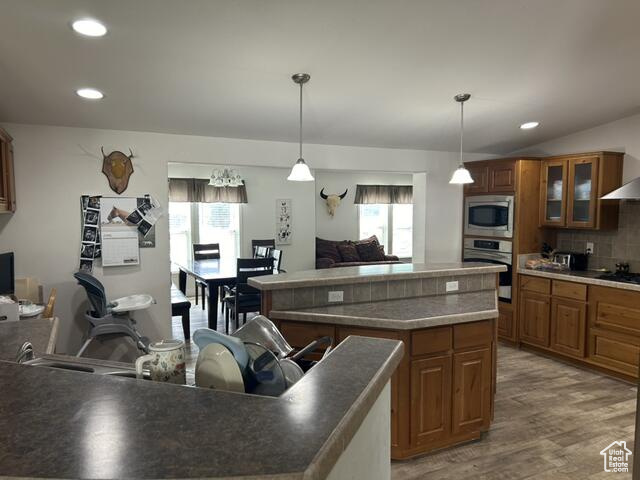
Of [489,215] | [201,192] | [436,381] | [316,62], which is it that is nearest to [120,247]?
[316,62]

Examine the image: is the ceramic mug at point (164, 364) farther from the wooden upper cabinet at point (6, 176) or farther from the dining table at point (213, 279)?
the dining table at point (213, 279)

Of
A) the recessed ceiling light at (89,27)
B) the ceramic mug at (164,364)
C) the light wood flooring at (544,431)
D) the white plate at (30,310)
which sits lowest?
the light wood flooring at (544,431)

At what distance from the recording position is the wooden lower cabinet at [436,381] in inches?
94.7

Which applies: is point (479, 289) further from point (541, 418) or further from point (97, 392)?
point (97, 392)

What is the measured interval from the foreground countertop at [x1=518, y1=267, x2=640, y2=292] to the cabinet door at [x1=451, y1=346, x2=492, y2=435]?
6.22 ft

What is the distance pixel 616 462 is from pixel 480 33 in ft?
8.78

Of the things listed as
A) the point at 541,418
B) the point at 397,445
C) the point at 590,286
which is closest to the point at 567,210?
the point at 590,286

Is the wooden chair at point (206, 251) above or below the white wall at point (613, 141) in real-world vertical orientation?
below

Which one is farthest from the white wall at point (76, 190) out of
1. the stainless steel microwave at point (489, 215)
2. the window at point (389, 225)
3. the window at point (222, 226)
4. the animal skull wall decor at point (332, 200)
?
the window at point (389, 225)

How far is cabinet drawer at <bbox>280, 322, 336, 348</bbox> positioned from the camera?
2449 mm

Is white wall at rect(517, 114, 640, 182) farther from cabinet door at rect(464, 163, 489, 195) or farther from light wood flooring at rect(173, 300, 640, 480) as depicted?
light wood flooring at rect(173, 300, 640, 480)

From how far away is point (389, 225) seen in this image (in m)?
9.32

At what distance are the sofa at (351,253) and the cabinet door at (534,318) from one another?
321 centimetres

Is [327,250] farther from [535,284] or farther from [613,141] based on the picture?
[613,141]
